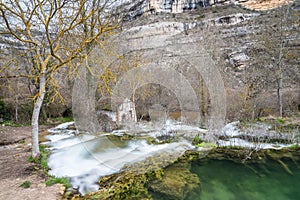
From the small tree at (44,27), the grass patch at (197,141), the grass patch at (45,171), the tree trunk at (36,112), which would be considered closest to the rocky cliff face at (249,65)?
the grass patch at (197,141)

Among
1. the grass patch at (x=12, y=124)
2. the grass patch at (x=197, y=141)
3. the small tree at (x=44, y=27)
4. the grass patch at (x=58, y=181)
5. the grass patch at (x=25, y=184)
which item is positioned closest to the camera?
the grass patch at (x=25, y=184)

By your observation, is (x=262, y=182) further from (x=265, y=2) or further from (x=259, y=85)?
(x=265, y=2)

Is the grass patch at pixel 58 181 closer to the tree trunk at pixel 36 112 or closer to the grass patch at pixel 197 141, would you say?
the tree trunk at pixel 36 112

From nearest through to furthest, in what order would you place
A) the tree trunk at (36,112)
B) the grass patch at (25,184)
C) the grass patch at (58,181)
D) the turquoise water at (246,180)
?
the grass patch at (25,184)
the grass patch at (58,181)
the turquoise water at (246,180)
the tree trunk at (36,112)

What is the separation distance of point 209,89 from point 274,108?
12.8 ft

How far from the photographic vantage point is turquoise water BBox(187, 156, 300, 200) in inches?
149

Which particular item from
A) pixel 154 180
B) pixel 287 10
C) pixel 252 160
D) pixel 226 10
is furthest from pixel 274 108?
pixel 226 10

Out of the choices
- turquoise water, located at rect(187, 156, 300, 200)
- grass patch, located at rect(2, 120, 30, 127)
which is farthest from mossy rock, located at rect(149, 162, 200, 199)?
grass patch, located at rect(2, 120, 30, 127)

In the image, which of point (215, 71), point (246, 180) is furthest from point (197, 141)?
point (215, 71)

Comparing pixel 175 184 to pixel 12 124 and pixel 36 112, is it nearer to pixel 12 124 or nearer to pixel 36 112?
pixel 36 112

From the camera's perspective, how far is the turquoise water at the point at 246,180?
3.79m

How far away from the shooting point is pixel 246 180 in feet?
14.3

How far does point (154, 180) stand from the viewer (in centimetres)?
405

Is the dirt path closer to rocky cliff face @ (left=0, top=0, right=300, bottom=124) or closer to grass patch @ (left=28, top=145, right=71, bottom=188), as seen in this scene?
grass patch @ (left=28, top=145, right=71, bottom=188)
